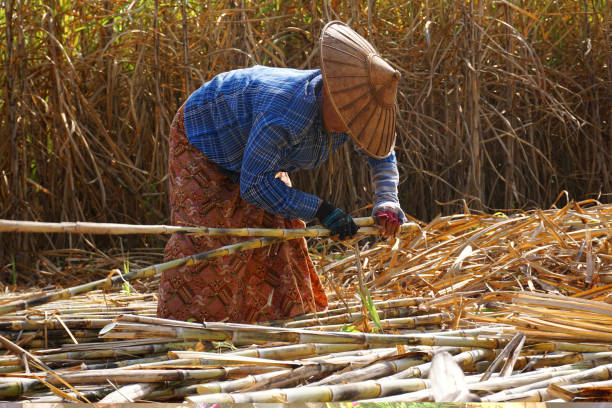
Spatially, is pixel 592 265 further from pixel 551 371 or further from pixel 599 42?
pixel 599 42

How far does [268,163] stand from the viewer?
1791mm

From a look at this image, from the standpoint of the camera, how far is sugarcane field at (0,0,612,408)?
120cm

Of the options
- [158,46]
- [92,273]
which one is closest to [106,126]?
[158,46]

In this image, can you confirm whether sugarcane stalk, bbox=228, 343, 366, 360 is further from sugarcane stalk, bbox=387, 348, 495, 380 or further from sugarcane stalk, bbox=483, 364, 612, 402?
sugarcane stalk, bbox=483, 364, 612, 402

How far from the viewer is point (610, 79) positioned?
3742 mm

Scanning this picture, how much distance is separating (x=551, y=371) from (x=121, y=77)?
121 inches

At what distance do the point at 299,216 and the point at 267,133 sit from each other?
238 mm

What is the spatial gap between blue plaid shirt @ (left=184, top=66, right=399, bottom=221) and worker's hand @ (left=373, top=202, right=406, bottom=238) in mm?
64

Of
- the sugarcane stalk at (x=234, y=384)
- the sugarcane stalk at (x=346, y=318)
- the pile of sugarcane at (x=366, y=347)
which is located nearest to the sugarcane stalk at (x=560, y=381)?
the pile of sugarcane at (x=366, y=347)

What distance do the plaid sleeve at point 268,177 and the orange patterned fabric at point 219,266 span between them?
0.27m

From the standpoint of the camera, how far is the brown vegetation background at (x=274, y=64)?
3365 mm

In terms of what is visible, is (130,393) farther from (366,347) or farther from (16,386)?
(366,347)

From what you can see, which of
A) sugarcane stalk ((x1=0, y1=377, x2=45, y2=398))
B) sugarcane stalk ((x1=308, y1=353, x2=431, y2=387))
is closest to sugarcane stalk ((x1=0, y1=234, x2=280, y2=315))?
sugarcane stalk ((x1=0, y1=377, x2=45, y2=398))

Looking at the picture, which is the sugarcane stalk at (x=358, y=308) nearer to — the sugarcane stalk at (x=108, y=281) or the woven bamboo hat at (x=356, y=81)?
the sugarcane stalk at (x=108, y=281)
